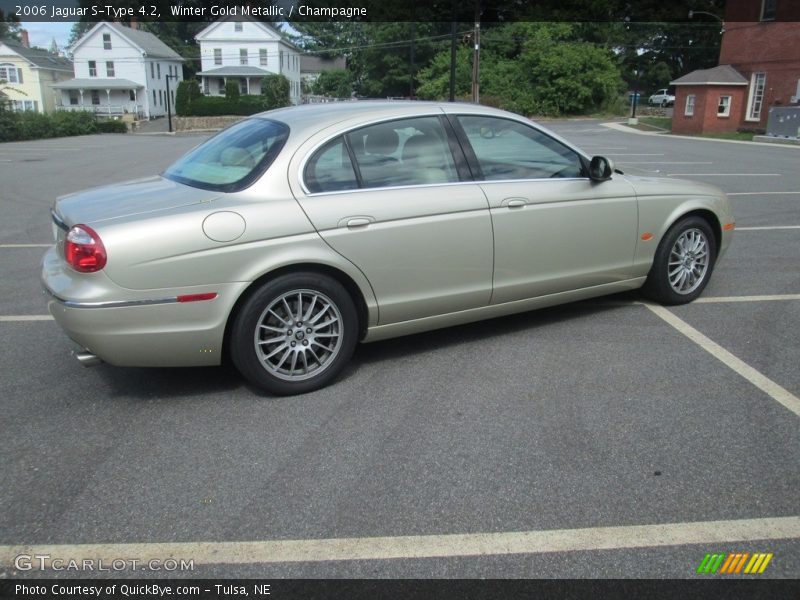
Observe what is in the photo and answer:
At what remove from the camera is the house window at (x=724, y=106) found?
36594 millimetres

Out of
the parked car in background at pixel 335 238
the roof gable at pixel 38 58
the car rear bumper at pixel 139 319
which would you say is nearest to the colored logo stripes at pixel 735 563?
the parked car in background at pixel 335 238

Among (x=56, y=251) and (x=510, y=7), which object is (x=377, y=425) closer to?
(x=56, y=251)

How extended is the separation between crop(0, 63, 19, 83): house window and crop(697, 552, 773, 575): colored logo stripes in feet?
229

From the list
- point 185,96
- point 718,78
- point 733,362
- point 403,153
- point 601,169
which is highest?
point 718,78

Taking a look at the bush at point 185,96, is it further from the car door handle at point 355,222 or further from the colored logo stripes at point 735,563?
the colored logo stripes at point 735,563

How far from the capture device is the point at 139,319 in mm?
3736

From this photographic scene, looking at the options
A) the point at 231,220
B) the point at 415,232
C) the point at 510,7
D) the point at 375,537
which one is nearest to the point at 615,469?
the point at 375,537

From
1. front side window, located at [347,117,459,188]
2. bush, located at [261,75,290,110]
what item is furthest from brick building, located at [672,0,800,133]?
front side window, located at [347,117,459,188]

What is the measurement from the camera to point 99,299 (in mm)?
3664

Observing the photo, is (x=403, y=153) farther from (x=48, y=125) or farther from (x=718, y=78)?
(x=48, y=125)

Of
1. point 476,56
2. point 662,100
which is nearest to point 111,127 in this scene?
point 476,56

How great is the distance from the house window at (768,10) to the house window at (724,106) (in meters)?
4.15

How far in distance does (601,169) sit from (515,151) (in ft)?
2.09

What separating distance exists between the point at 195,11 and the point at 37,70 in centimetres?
3736
